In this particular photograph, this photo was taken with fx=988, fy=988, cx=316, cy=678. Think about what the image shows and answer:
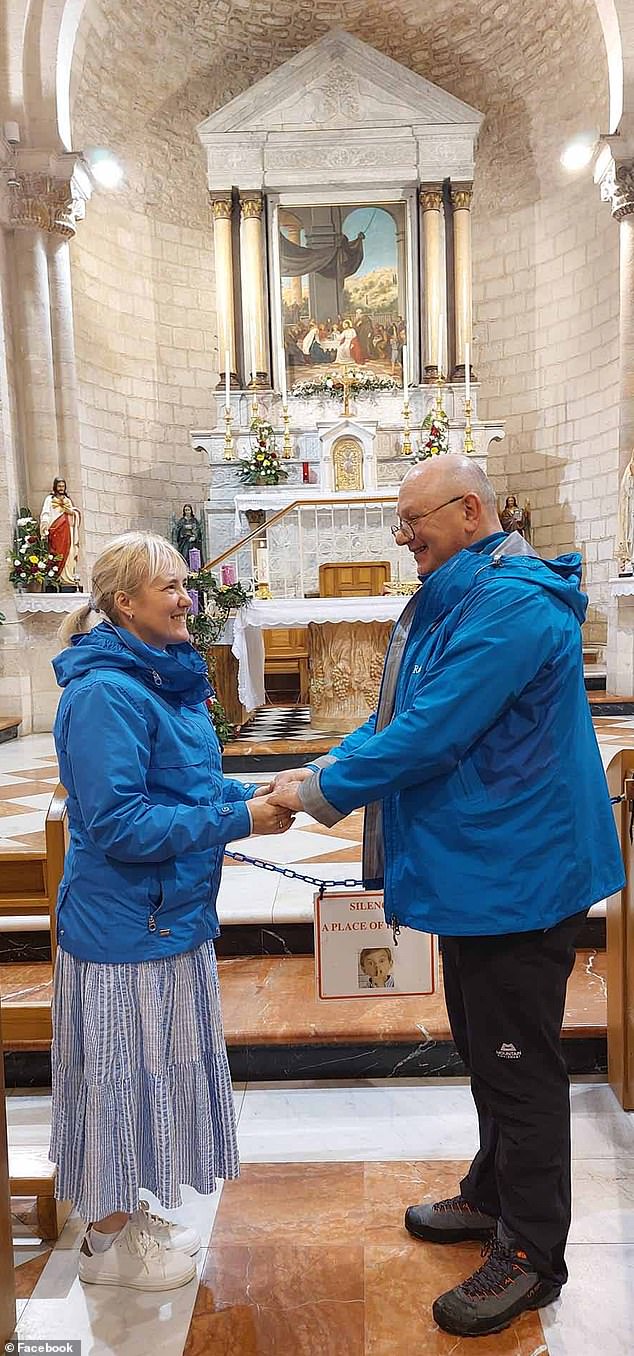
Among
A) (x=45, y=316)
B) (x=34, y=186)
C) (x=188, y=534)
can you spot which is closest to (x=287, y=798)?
(x=45, y=316)

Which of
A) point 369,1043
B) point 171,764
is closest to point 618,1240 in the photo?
point 369,1043

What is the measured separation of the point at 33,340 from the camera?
31.1 feet

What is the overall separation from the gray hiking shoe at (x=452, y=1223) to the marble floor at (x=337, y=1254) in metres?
0.03

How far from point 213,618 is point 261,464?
166 inches

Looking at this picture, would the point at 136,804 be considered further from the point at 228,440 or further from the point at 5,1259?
the point at 228,440

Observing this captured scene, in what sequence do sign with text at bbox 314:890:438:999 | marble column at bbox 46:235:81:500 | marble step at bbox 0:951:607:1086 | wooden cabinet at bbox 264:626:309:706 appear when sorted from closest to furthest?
sign with text at bbox 314:890:438:999, marble step at bbox 0:951:607:1086, marble column at bbox 46:235:81:500, wooden cabinet at bbox 264:626:309:706

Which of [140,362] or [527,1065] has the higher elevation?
[140,362]

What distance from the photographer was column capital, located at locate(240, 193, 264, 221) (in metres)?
12.1

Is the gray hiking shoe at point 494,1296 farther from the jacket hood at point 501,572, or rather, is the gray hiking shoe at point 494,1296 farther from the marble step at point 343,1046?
the jacket hood at point 501,572

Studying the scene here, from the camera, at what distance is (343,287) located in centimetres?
1245

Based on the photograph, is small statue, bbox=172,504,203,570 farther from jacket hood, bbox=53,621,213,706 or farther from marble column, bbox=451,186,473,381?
jacket hood, bbox=53,621,213,706

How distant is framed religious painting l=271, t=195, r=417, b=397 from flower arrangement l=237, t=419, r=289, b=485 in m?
1.10

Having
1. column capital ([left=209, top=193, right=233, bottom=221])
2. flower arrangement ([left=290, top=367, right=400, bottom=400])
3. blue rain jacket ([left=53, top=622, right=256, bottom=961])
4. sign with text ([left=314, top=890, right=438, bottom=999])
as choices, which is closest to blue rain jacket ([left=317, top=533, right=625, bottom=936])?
blue rain jacket ([left=53, top=622, right=256, bottom=961])

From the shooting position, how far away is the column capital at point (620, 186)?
9.40 meters
